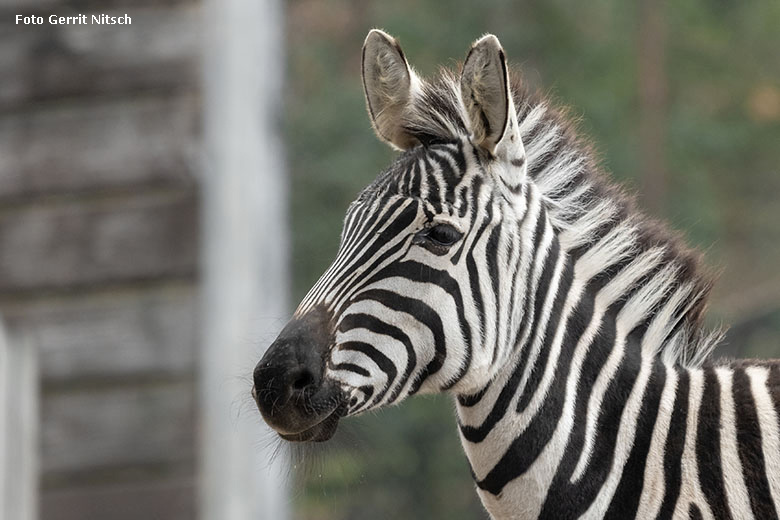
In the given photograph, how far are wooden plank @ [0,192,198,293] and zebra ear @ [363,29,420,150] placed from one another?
6.80 ft

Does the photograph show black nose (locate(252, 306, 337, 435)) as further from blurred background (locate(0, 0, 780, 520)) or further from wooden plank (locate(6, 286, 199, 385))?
wooden plank (locate(6, 286, 199, 385))

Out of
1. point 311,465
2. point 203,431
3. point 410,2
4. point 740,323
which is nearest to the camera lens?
point 311,465

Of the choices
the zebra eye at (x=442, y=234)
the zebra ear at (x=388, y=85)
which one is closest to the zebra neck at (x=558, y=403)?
the zebra eye at (x=442, y=234)

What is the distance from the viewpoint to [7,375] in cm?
537

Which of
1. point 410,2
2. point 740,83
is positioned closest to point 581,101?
point 740,83

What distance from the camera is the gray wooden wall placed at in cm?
539

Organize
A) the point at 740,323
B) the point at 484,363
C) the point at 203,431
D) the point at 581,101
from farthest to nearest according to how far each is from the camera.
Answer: the point at 581,101 < the point at 740,323 < the point at 203,431 < the point at 484,363

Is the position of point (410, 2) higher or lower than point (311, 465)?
higher

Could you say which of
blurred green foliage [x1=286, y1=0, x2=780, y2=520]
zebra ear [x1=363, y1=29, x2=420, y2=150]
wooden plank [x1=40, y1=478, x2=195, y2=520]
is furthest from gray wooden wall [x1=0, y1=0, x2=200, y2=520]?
blurred green foliage [x1=286, y1=0, x2=780, y2=520]

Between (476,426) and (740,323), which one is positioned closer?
(476,426)

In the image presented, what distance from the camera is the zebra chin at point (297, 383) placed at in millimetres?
3014

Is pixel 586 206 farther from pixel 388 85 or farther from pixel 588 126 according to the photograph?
pixel 588 126

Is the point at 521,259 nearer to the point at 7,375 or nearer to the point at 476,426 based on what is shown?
the point at 476,426

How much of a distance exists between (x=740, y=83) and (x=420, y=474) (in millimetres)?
10853
